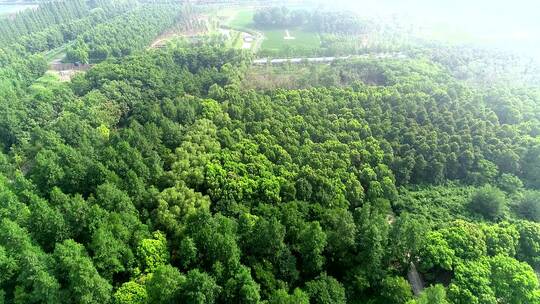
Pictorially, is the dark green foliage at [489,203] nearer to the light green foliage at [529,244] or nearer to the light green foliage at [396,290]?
the light green foliage at [529,244]

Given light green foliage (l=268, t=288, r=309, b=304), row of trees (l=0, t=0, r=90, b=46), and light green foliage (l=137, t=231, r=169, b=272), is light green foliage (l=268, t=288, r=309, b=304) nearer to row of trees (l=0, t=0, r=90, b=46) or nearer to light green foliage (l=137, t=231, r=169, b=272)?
light green foliage (l=137, t=231, r=169, b=272)

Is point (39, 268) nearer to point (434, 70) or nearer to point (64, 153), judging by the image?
point (64, 153)

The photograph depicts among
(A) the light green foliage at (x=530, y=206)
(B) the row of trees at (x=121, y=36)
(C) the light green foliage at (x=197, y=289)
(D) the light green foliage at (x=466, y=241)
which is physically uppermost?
(B) the row of trees at (x=121, y=36)

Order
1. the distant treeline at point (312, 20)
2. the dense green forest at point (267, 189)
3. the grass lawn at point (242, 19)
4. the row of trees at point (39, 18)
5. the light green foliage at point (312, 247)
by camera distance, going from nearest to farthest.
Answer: the dense green forest at point (267, 189) < the light green foliage at point (312, 247) < the row of trees at point (39, 18) < the distant treeline at point (312, 20) < the grass lawn at point (242, 19)

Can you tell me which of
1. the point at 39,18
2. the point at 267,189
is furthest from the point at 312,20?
the point at 267,189

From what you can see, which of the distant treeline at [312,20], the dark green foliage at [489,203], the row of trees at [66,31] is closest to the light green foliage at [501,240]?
the dark green foliage at [489,203]

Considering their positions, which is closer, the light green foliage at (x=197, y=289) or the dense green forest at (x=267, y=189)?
the light green foliage at (x=197, y=289)

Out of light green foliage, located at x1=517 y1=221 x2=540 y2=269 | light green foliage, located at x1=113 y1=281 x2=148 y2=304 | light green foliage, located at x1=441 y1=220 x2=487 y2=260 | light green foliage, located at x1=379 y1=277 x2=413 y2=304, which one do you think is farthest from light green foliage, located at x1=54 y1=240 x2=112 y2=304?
light green foliage, located at x1=517 y1=221 x2=540 y2=269

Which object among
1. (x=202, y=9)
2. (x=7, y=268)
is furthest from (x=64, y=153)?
(x=202, y=9)
